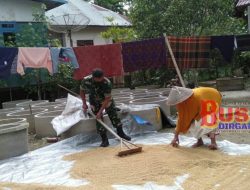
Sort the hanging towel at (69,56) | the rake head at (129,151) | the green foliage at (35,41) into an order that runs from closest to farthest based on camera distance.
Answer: the rake head at (129,151)
the hanging towel at (69,56)
the green foliage at (35,41)

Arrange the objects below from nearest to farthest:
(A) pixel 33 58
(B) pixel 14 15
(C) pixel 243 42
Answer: (A) pixel 33 58
(C) pixel 243 42
(B) pixel 14 15

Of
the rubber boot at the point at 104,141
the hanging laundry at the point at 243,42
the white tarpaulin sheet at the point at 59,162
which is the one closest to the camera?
the white tarpaulin sheet at the point at 59,162

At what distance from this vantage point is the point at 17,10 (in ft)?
45.7

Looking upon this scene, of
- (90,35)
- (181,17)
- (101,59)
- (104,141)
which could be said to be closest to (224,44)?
(181,17)

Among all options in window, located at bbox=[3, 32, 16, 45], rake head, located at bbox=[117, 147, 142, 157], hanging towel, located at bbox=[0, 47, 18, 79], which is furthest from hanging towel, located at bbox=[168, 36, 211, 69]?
rake head, located at bbox=[117, 147, 142, 157]

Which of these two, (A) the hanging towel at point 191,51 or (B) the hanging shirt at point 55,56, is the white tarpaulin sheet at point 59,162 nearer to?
(B) the hanging shirt at point 55,56

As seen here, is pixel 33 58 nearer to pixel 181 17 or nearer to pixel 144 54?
pixel 144 54

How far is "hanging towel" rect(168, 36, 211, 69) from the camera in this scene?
11.4 metres

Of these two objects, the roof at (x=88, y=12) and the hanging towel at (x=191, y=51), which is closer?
the hanging towel at (x=191, y=51)

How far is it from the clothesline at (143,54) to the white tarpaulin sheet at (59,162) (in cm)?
434

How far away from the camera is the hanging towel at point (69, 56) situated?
11.2 metres

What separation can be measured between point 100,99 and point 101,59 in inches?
197

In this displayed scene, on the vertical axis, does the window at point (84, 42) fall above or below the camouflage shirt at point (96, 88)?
above

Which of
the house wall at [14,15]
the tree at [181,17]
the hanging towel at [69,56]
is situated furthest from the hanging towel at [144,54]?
the house wall at [14,15]
